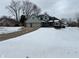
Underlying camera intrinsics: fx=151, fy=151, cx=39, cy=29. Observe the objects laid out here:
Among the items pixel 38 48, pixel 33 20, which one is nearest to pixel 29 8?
pixel 33 20

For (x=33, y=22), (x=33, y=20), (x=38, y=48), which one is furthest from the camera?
(x=33, y=20)

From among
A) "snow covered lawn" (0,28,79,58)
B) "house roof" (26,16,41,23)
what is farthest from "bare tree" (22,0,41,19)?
"snow covered lawn" (0,28,79,58)

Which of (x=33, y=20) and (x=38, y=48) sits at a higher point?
(x=33, y=20)

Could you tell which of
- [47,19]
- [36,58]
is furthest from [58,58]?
[47,19]

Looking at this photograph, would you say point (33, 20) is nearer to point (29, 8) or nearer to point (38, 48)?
point (29, 8)

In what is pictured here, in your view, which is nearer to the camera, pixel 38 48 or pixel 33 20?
pixel 38 48

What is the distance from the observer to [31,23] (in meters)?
54.9

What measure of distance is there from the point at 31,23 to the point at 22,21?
3.39 m

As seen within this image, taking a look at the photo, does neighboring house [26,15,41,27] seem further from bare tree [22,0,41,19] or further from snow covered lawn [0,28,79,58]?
snow covered lawn [0,28,79,58]

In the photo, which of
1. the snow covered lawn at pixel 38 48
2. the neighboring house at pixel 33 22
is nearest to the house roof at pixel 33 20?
the neighboring house at pixel 33 22

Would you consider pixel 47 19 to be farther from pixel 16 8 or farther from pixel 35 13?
pixel 16 8

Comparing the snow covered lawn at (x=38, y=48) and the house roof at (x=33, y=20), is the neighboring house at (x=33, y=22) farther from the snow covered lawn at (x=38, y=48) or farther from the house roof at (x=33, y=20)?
the snow covered lawn at (x=38, y=48)

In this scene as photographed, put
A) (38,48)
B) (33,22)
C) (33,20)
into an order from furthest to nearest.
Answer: (33,20) → (33,22) → (38,48)

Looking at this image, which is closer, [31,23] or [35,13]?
[31,23]
